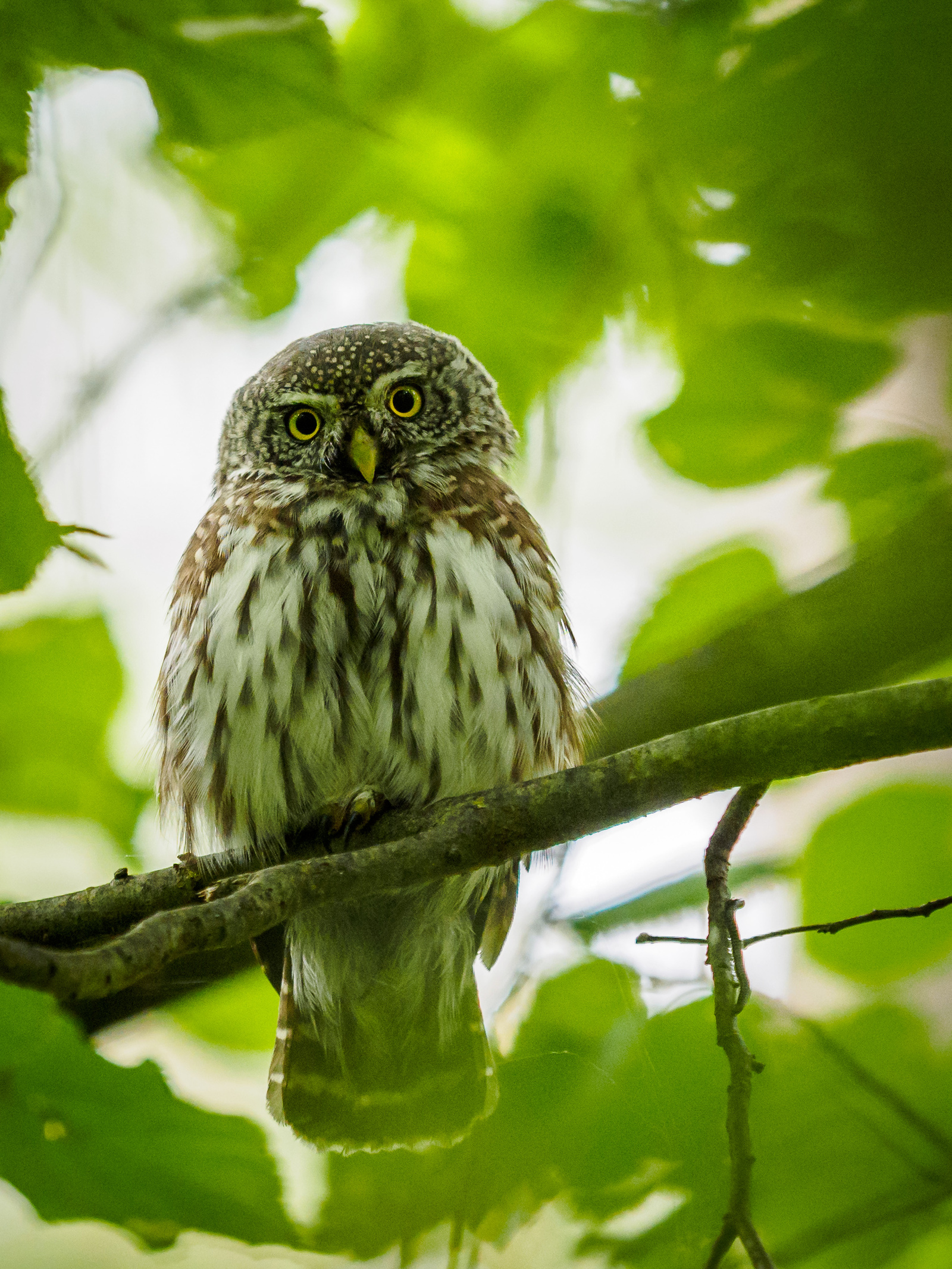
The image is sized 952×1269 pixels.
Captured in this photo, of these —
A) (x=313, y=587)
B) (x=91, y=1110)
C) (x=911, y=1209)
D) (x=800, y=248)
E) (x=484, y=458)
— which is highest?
(x=484, y=458)

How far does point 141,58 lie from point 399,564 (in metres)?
1.70

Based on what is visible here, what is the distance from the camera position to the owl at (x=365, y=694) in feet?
9.66

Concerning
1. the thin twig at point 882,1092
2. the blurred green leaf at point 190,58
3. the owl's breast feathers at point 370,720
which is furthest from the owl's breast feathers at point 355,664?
the blurred green leaf at point 190,58

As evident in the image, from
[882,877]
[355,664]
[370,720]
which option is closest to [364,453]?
[355,664]

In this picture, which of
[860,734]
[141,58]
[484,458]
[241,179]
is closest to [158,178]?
[241,179]

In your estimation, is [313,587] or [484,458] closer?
[313,587]

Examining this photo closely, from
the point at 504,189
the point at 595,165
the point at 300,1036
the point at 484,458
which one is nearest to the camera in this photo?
the point at 595,165

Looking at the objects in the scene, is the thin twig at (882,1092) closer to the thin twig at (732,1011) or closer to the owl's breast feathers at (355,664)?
the thin twig at (732,1011)

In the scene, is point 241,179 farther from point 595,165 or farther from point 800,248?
point 800,248

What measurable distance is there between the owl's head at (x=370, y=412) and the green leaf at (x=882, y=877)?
157 cm

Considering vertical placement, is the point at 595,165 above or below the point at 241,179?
below

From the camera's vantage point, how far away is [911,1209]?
151 cm

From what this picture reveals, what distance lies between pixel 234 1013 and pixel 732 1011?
5.92ft

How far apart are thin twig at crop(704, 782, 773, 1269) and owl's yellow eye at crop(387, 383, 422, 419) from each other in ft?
5.90
